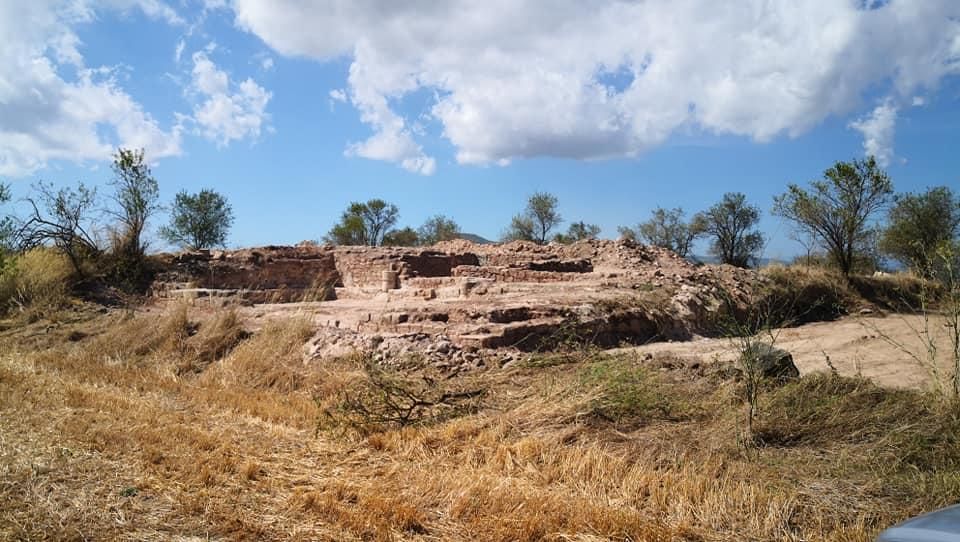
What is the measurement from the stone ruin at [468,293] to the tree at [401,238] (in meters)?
16.4

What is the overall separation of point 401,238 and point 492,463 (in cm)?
3741

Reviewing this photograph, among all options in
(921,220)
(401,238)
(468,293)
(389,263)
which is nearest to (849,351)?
(468,293)

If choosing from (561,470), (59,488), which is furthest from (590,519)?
(59,488)

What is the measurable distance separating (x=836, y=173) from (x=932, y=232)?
899cm

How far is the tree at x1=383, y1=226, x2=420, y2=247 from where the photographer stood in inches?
1615

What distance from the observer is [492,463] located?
439 cm

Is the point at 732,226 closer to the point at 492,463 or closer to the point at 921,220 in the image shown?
the point at 921,220

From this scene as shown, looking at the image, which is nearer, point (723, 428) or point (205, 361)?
point (723, 428)

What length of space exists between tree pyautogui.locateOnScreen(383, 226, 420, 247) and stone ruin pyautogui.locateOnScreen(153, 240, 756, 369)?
16.4 m

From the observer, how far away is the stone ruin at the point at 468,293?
8.38m

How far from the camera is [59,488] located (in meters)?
3.66

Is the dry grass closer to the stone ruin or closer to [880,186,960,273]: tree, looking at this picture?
→ the stone ruin

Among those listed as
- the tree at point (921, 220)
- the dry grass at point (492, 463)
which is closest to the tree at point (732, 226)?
the tree at point (921, 220)

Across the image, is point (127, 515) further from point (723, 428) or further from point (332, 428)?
point (723, 428)
